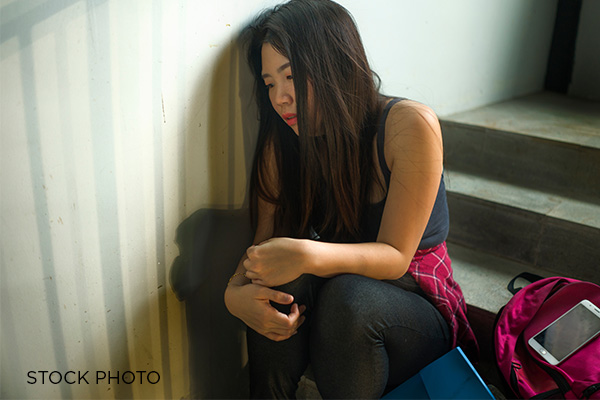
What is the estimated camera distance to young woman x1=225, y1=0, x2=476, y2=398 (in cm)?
100

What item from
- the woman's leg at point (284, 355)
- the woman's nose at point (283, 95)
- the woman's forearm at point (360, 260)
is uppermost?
the woman's nose at point (283, 95)

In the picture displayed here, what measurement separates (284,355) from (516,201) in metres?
0.94

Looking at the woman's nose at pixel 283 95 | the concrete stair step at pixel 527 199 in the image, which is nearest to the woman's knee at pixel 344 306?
the woman's nose at pixel 283 95

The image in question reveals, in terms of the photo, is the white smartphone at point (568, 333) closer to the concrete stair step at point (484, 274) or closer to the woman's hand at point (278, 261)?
the concrete stair step at point (484, 274)

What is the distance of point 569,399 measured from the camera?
91cm

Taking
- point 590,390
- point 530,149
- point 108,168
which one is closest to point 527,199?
point 530,149

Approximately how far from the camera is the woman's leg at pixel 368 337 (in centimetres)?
100

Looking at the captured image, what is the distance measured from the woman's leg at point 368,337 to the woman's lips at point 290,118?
35 centimetres

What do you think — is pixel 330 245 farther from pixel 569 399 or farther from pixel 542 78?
pixel 542 78

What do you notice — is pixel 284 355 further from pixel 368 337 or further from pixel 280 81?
pixel 280 81

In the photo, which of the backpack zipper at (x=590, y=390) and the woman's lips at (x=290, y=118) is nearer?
the backpack zipper at (x=590, y=390)

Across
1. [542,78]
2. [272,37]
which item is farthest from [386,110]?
[542,78]

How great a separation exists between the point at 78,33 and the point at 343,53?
514mm

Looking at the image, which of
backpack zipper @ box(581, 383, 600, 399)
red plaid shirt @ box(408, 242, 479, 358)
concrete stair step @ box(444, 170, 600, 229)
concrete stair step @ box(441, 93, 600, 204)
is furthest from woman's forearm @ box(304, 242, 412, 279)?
concrete stair step @ box(441, 93, 600, 204)
